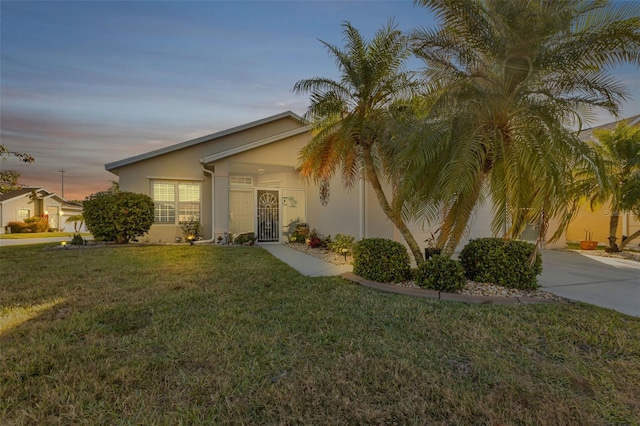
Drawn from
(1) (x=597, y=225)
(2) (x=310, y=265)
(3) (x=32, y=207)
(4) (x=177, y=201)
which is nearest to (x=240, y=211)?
(4) (x=177, y=201)

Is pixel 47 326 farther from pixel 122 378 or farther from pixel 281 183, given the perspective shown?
pixel 281 183

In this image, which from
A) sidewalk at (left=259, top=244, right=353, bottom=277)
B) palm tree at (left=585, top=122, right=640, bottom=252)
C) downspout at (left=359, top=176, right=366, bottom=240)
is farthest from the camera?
downspout at (left=359, top=176, right=366, bottom=240)

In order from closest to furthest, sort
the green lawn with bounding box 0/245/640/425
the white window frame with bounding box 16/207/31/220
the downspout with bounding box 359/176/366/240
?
1. the green lawn with bounding box 0/245/640/425
2. the downspout with bounding box 359/176/366/240
3. the white window frame with bounding box 16/207/31/220

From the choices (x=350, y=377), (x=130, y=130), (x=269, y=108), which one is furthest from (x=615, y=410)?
(x=130, y=130)

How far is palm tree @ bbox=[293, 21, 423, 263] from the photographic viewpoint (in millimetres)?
6660

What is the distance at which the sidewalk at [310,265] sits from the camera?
7.66 meters

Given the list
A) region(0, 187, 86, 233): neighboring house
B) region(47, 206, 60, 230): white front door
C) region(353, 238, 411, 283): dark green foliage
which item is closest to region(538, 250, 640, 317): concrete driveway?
region(353, 238, 411, 283): dark green foliage

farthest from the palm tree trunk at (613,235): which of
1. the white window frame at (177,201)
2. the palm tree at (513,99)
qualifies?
the white window frame at (177,201)

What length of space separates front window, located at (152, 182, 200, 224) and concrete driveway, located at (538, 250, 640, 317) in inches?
546

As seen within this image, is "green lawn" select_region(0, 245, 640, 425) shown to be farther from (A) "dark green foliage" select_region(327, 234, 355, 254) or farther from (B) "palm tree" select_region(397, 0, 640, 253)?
(A) "dark green foliage" select_region(327, 234, 355, 254)

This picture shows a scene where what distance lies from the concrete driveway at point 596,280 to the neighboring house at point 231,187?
724cm

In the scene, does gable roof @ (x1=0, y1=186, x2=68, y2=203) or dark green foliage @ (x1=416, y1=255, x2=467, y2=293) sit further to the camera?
gable roof @ (x1=0, y1=186, x2=68, y2=203)

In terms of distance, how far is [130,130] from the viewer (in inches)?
639

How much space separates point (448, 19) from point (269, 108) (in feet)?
40.2
